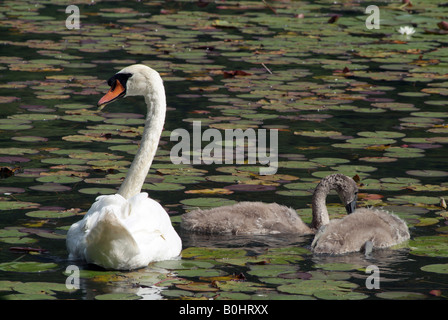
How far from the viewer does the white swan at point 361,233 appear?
6684 mm

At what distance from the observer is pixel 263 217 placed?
7.23 m

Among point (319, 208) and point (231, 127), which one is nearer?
point (319, 208)

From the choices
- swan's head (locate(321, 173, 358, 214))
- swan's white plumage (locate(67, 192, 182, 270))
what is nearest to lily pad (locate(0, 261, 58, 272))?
swan's white plumage (locate(67, 192, 182, 270))

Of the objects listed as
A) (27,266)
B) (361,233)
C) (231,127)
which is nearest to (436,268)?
(361,233)

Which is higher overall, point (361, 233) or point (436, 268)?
point (361, 233)

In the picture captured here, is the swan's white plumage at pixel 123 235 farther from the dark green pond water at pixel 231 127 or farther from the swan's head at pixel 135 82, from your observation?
the swan's head at pixel 135 82

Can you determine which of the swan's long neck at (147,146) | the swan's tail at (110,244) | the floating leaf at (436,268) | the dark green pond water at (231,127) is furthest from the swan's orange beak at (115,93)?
the floating leaf at (436,268)

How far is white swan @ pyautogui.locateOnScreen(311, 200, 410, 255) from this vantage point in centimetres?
668

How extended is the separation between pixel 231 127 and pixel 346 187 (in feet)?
8.21

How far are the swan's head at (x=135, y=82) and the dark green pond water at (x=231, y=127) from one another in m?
0.83

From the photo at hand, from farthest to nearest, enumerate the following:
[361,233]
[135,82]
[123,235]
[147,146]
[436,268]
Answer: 1. [135,82]
2. [147,146]
3. [361,233]
4. [436,268]
5. [123,235]

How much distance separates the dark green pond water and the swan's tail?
93 mm

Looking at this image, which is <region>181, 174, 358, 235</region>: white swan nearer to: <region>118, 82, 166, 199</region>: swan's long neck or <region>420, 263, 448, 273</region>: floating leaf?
<region>118, 82, 166, 199</region>: swan's long neck

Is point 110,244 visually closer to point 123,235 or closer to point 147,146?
point 123,235
